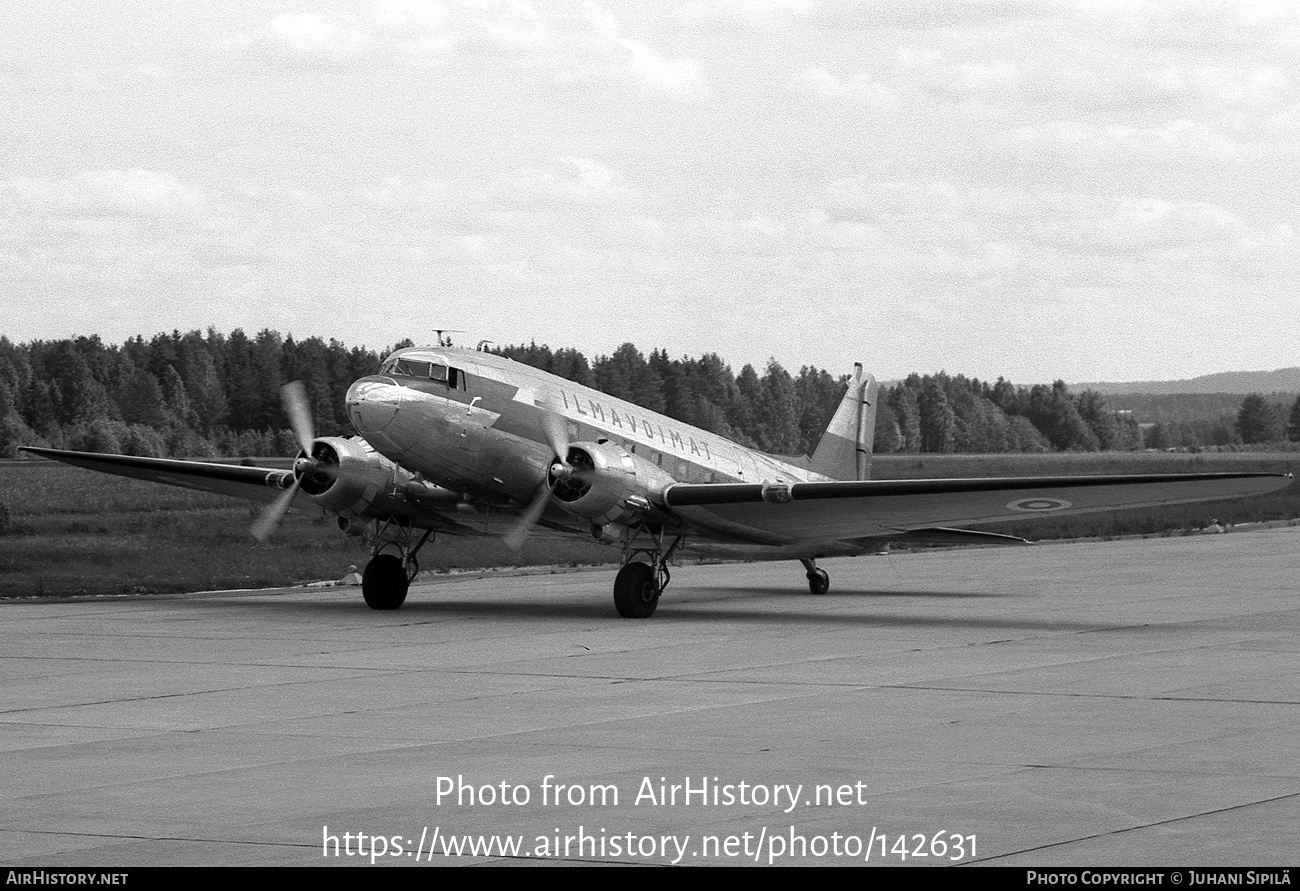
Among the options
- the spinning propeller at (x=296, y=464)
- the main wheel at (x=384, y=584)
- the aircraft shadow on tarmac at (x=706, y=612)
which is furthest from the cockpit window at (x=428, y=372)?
the aircraft shadow on tarmac at (x=706, y=612)

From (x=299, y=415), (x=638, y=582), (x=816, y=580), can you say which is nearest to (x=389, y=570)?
(x=299, y=415)

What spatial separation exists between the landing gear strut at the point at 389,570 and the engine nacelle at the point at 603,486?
12.0 feet

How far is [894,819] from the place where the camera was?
10188 mm

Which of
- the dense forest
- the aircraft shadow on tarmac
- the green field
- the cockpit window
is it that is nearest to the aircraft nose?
the cockpit window

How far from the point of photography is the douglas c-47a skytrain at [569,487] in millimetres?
25578

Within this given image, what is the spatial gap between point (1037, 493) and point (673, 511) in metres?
5.77

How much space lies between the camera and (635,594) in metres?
26.1

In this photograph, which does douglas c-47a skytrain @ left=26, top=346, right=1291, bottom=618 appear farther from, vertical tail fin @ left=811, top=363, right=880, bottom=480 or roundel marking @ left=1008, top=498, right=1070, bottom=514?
vertical tail fin @ left=811, top=363, right=880, bottom=480

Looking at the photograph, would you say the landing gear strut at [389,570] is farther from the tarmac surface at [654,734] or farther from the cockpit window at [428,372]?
the cockpit window at [428,372]

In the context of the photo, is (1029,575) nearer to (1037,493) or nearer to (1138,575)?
(1138,575)

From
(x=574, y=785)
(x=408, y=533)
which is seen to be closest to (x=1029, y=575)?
(x=408, y=533)

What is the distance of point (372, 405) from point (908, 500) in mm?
8509

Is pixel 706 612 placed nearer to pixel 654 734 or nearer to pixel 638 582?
pixel 638 582
